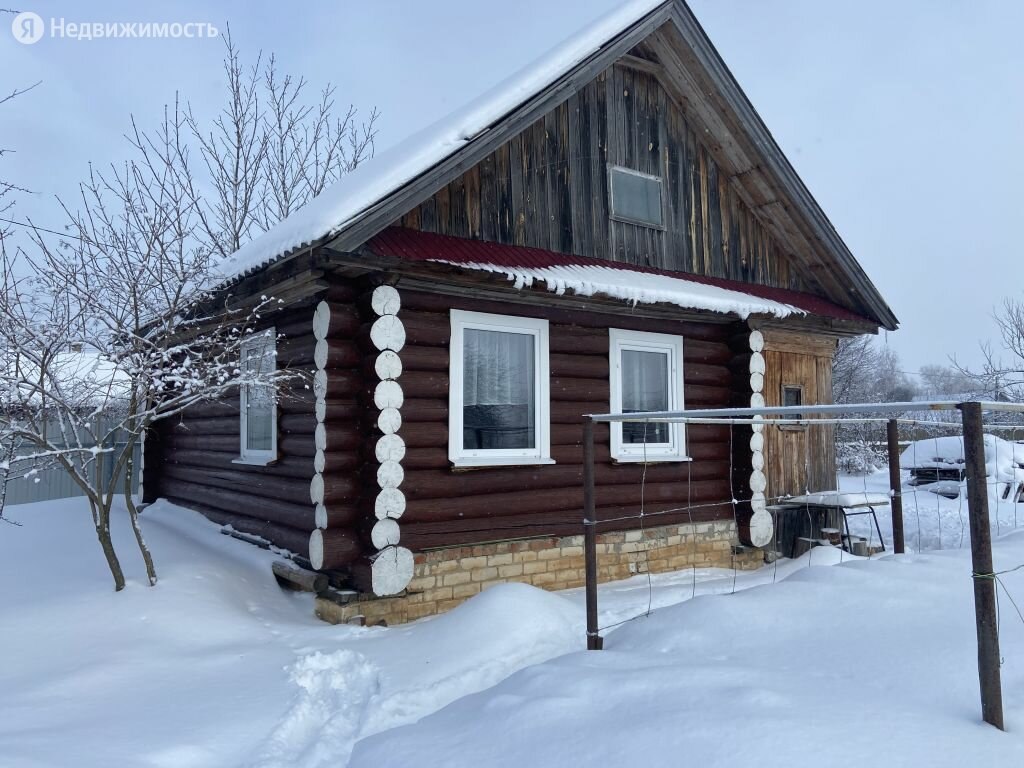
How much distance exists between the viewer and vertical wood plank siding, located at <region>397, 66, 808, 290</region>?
7.57 meters

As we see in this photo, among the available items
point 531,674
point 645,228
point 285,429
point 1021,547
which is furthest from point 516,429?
point 1021,547

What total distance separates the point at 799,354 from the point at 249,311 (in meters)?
7.19

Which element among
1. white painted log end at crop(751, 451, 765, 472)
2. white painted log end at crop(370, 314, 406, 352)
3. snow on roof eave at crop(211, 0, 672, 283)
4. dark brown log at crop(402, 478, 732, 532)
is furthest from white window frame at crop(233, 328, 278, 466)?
white painted log end at crop(751, 451, 765, 472)

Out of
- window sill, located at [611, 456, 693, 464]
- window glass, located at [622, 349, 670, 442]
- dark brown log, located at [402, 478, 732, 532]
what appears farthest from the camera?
window glass, located at [622, 349, 670, 442]

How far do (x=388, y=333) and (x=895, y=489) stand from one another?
4929 millimetres

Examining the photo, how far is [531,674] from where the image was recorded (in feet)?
12.3

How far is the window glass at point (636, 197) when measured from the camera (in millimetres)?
8664

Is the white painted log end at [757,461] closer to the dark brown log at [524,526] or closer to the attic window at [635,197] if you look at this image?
the dark brown log at [524,526]

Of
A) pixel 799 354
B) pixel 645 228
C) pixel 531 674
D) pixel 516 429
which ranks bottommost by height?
pixel 531 674

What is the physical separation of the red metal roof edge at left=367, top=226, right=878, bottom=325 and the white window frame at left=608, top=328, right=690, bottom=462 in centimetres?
77

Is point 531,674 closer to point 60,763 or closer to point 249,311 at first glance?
point 60,763

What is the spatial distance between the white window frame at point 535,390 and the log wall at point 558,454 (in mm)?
74

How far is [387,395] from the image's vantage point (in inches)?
250

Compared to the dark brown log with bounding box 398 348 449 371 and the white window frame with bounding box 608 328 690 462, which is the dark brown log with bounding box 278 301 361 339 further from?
the white window frame with bounding box 608 328 690 462
